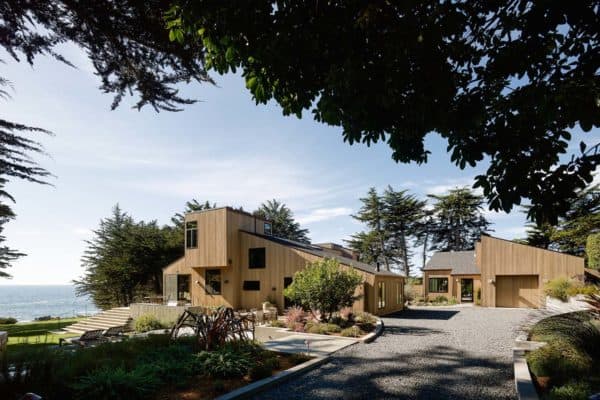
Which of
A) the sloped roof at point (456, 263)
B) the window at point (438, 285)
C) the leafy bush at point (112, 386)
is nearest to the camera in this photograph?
the leafy bush at point (112, 386)

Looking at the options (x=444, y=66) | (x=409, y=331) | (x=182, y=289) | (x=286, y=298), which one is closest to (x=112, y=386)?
(x=444, y=66)

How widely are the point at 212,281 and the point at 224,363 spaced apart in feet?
59.1

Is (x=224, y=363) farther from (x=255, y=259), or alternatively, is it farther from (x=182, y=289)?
(x=182, y=289)

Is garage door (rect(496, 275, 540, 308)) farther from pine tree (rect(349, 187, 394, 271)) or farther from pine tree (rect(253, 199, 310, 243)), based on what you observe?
pine tree (rect(253, 199, 310, 243))

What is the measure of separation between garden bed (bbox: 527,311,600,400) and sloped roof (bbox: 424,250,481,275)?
22368 millimetres

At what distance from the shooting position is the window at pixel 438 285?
3250cm

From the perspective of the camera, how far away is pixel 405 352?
1039 centimetres

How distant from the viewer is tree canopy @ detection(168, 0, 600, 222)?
4.13 metres

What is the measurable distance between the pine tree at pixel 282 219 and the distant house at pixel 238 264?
26.8 m

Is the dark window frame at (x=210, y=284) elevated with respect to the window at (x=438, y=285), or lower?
elevated

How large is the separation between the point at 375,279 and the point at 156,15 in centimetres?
1724

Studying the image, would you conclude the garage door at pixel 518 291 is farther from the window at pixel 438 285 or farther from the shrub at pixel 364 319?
the shrub at pixel 364 319

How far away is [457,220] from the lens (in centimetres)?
4441

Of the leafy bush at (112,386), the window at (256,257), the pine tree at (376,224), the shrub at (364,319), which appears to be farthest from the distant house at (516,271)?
the leafy bush at (112,386)
